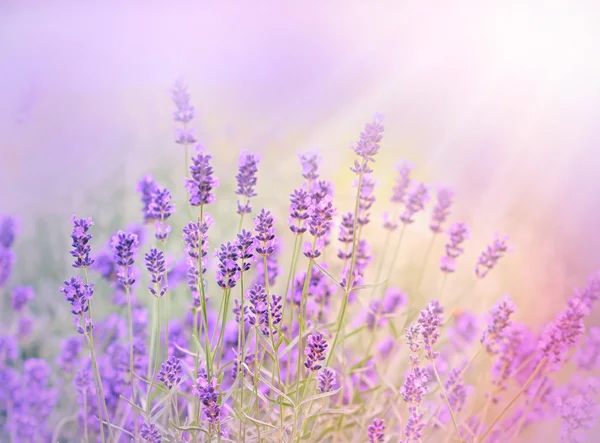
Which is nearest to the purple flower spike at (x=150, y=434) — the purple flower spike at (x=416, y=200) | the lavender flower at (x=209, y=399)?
the lavender flower at (x=209, y=399)

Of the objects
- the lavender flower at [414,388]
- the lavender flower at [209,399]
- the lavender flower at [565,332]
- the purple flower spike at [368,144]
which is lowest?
the lavender flower at [209,399]

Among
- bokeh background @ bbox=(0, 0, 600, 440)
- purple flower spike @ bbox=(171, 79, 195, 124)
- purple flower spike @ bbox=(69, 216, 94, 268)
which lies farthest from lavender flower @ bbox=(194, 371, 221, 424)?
bokeh background @ bbox=(0, 0, 600, 440)

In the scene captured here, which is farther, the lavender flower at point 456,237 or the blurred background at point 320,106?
the blurred background at point 320,106

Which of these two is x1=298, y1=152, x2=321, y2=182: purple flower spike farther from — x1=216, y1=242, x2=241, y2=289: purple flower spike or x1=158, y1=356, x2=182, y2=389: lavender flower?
x1=158, y1=356, x2=182, y2=389: lavender flower

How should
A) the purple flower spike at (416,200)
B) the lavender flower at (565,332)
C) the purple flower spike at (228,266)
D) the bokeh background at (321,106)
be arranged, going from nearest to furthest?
the purple flower spike at (228,266) < the lavender flower at (565,332) < the purple flower spike at (416,200) < the bokeh background at (321,106)

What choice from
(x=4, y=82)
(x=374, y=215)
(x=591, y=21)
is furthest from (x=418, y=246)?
(x=4, y=82)

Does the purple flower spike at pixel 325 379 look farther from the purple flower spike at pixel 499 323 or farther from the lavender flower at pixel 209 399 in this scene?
the purple flower spike at pixel 499 323

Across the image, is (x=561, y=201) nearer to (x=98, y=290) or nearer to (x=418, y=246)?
(x=418, y=246)
